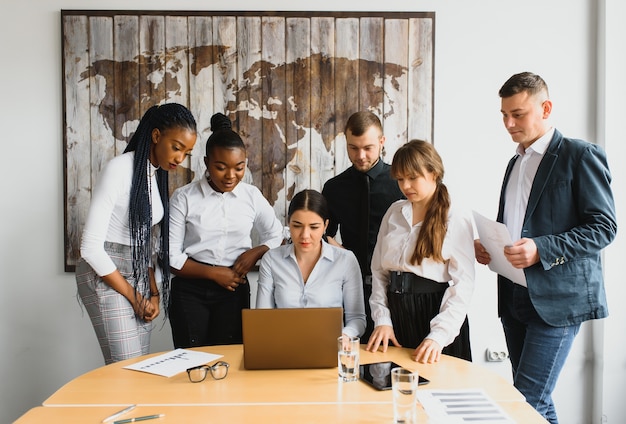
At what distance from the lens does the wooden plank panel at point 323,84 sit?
9.64 feet

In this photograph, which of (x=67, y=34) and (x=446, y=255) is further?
(x=67, y=34)

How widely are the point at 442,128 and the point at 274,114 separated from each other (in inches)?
36.3

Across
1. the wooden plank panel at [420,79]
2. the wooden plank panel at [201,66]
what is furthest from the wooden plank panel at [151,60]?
the wooden plank panel at [420,79]

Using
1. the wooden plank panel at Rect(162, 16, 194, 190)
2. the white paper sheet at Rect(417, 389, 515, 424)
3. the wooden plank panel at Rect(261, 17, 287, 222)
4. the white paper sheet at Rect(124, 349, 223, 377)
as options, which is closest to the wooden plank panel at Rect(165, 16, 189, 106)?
the wooden plank panel at Rect(162, 16, 194, 190)

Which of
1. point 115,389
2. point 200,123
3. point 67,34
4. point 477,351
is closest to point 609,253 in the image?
point 477,351

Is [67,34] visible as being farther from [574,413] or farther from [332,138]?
[574,413]

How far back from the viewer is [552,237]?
1.88 metres

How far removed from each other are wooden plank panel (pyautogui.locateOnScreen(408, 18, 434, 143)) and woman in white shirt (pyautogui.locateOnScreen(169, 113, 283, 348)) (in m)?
1.05

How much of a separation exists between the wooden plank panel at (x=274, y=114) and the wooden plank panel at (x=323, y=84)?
0.17 m

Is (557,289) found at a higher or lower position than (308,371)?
higher

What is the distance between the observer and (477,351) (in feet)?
10.2

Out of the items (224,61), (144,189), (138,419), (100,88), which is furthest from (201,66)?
(138,419)

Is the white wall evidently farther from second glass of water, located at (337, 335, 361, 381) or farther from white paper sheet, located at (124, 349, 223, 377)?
Result: second glass of water, located at (337, 335, 361, 381)

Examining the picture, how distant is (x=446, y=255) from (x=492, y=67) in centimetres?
146
